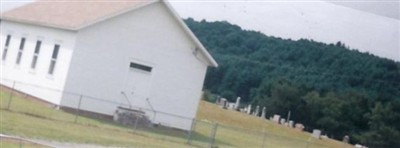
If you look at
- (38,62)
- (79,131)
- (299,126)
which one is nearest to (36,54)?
(38,62)

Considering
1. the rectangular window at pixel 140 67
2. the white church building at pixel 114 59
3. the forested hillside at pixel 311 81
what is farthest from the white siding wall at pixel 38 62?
the forested hillside at pixel 311 81

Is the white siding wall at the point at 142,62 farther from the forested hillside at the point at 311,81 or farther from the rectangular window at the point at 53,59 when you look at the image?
the forested hillside at the point at 311,81

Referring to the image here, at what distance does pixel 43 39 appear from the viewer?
29.4m

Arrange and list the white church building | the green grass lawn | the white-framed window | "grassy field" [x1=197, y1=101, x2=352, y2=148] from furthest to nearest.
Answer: "grassy field" [x1=197, y1=101, x2=352, y2=148] < the white-framed window < the white church building < the green grass lawn

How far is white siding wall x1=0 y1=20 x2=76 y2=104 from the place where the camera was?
1067 inches

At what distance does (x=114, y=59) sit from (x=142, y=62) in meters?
1.21

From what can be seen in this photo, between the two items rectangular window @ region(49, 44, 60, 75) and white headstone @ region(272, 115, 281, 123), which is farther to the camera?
white headstone @ region(272, 115, 281, 123)

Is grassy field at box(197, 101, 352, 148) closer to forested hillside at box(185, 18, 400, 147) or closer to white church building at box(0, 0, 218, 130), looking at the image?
forested hillside at box(185, 18, 400, 147)

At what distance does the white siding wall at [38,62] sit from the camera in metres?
27.1

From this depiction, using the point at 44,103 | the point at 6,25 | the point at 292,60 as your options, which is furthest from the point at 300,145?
the point at 292,60

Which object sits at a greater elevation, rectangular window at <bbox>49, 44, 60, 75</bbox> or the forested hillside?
the forested hillside

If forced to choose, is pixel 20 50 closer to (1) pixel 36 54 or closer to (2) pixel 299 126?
(1) pixel 36 54

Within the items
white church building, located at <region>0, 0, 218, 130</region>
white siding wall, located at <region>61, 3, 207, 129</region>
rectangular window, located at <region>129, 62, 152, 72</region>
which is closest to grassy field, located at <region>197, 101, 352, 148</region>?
white siding wall, located at <region>61, 3, 207, 129</region>

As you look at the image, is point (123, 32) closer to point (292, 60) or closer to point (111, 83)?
point (111, 83)
